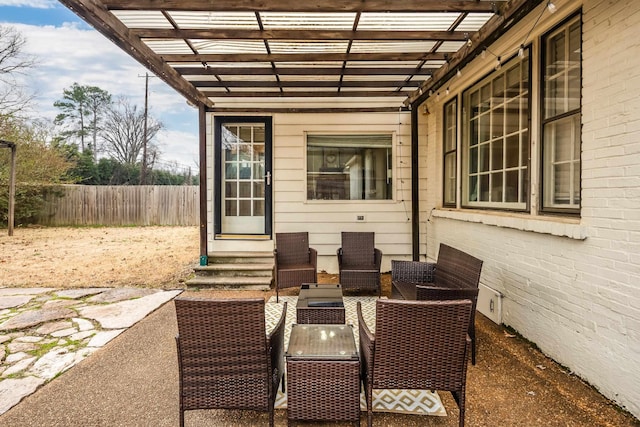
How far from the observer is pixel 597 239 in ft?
7.47

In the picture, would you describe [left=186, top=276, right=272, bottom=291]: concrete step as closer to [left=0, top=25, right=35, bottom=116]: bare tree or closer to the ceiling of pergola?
the ceiling of pergola

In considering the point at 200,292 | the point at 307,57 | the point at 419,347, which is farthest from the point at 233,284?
the point at 419,347

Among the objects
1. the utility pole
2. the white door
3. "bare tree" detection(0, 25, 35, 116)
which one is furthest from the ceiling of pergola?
the utility pole

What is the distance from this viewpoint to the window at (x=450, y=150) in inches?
189

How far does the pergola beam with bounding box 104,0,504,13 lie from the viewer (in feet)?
8.59

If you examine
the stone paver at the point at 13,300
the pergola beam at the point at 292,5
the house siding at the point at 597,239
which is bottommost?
the stone paver at the point at 13,300

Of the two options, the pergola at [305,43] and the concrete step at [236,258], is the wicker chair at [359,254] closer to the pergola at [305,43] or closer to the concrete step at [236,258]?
the pergola at [305,43]

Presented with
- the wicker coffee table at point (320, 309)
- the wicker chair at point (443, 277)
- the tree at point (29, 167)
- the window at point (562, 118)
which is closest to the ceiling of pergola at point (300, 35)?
the window at point (562, 118)

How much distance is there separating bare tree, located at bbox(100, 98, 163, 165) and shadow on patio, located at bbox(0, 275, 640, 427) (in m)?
18.9

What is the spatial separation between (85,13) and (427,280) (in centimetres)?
402

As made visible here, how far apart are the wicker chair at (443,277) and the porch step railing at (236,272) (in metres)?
2.20

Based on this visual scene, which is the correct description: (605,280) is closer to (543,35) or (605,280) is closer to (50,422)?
(543,35)

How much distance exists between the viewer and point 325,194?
230 inches

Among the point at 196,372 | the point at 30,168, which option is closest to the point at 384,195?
the point at 196,372
